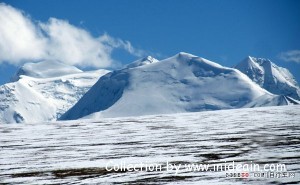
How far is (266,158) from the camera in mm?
16281

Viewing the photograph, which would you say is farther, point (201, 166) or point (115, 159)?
point (115, 159)

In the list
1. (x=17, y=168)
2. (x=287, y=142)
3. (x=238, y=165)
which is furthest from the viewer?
(x=287, y=142)

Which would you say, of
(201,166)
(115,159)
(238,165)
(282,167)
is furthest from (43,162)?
(282,167)

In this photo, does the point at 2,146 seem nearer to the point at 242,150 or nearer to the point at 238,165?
the point at 242,150

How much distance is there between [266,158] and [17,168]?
9077mm

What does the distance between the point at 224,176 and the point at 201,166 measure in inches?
79.5

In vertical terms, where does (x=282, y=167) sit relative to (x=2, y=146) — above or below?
below

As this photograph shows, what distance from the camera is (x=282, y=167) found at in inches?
559

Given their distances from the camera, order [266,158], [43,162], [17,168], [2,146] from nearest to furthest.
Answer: [266,158], [17,168], [43,162], [2,146]

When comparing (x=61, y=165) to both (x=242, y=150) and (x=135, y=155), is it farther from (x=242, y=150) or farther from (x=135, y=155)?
(x=242, y=150)

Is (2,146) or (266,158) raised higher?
(2,146)

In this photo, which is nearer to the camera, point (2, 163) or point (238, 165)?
point (238, 165)

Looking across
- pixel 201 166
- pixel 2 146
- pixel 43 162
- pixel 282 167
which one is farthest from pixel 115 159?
pixel 2 146

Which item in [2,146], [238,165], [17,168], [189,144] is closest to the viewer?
[238,165]
